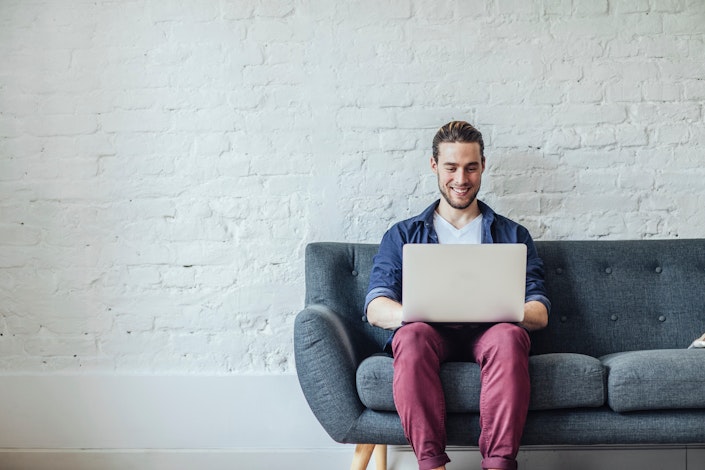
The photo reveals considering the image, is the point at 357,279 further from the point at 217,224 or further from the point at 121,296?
the point at 121,296

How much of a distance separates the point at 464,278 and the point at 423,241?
0.57 meters

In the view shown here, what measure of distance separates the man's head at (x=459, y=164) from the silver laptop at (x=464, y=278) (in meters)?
0.56

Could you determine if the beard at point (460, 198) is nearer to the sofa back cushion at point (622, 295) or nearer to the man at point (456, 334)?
the man at point (456, 334)

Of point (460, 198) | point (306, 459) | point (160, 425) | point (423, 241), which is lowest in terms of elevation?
point (306, 459)

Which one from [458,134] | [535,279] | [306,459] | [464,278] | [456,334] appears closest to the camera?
[464,278]

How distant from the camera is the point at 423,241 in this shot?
2.70 m

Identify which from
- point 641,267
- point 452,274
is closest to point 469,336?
point 452,274

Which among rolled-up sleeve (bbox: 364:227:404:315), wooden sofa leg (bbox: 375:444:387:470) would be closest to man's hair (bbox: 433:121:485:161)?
rolled-up sleeve (bbox: 364:227:404:315)

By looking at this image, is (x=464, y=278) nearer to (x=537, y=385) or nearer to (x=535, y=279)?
(x=537, y=385)

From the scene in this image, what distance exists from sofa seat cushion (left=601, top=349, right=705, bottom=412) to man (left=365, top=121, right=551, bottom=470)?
0.93 ft

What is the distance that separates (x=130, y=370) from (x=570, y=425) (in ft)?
5.64

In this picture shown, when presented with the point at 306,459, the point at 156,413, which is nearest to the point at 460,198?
the point at 306,459

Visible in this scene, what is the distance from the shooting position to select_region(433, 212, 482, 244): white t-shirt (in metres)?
2.70

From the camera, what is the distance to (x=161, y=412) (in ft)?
9.72
